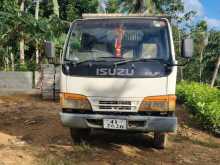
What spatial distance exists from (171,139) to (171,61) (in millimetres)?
2790

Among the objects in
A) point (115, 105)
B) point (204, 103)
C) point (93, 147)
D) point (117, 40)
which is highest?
point (117, 40)

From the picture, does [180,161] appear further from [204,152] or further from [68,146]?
[68,146]

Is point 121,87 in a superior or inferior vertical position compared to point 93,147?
superior

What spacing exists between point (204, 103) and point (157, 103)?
4.83m

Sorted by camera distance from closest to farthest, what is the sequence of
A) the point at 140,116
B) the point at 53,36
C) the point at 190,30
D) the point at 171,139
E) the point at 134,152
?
the point at 140,116, the point at 134,152, the point at 171,139, the point at 53,36, the point at 190,30

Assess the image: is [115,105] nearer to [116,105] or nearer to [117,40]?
[116,105]

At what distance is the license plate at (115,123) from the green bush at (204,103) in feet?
13.0

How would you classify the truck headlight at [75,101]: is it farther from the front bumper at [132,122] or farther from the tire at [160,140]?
the tire at [160,140]

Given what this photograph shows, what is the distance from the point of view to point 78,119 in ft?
25.6

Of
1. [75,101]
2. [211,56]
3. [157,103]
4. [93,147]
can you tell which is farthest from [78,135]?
[211,56]

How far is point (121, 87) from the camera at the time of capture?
7.67 meters

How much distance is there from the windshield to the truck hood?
15.8 inches

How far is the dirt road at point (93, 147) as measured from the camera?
302 inches

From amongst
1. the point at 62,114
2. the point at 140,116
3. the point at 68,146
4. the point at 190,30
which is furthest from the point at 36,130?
the point at 190,30
